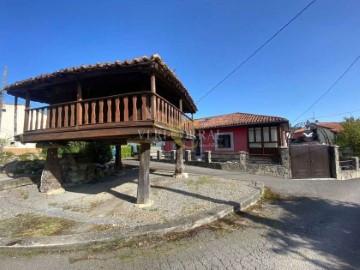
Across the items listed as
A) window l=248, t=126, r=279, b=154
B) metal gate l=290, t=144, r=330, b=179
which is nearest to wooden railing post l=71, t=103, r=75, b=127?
metal gate l=290, t=144, r=330, b=179

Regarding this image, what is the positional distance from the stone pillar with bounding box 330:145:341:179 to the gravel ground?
6.41 metres

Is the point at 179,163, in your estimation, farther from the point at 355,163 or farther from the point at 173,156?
the point at 355,163

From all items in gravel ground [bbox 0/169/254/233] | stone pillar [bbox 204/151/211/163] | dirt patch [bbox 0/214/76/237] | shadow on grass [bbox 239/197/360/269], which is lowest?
shadow on grass [bbox 239/197/360/269]

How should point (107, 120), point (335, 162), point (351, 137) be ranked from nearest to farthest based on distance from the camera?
point (107, 120) → point (335, 162) → point (351, 137)

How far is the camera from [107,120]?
6172mm

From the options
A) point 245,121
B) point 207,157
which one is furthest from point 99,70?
point 245,121

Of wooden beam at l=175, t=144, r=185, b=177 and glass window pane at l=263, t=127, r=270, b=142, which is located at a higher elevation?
glass window pane at l=263, t=127, r=270, b=142

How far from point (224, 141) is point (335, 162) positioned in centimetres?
833

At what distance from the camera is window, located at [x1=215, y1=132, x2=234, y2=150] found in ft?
61.4

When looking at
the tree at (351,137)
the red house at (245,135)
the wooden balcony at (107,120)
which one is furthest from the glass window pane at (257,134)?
the wooden balcony at (107,120)

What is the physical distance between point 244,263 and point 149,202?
330cm

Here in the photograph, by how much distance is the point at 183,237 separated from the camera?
4223mm

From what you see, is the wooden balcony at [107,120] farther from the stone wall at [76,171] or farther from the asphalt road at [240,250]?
the asphalt road at [240,250]

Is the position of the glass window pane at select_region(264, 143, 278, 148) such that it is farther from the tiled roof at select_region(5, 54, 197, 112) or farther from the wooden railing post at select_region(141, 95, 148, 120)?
the wooden railing post at select_region(141, 95, 148, 120)
